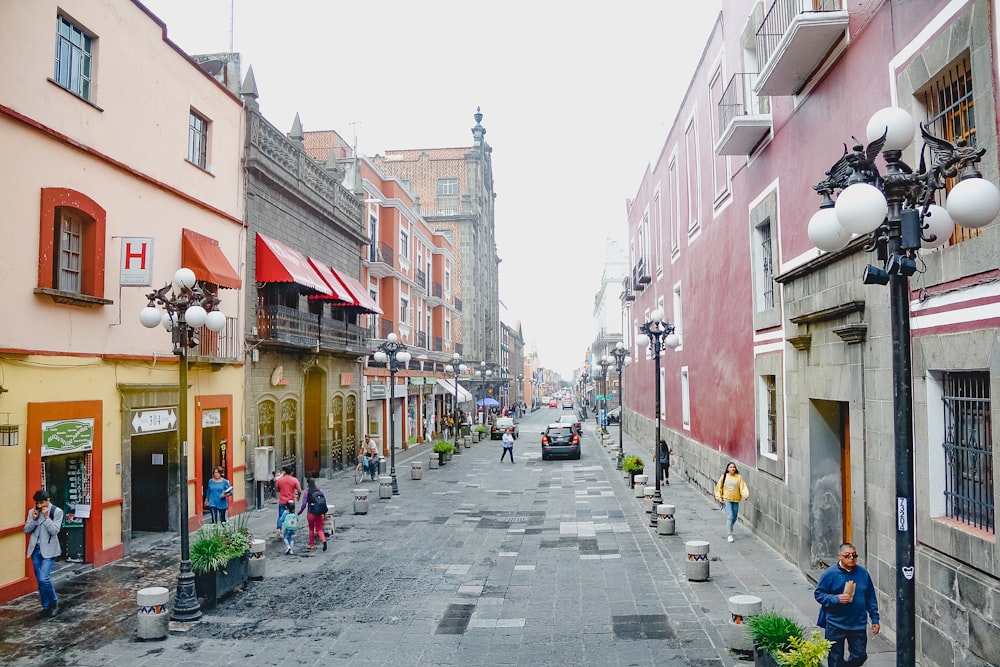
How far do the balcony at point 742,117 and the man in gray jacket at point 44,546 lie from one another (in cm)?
1323

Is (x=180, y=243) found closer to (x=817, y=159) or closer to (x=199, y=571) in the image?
(x=199, y=571)

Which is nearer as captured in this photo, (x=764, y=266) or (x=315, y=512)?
(x=315, y=512)

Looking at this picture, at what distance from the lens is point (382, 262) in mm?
31672

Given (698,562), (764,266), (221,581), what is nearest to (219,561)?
(221,581)

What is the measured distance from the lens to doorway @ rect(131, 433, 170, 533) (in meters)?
16.2

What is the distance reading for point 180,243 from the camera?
642 inches

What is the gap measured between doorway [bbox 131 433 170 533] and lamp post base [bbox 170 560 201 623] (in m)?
6.98

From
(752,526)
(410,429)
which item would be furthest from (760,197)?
(410,429)

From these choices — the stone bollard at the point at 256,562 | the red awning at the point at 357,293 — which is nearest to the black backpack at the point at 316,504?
the stone bollard at the point at 256,562

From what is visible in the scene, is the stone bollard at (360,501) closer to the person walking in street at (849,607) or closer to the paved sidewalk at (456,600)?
the paved sidewalk at (456,600)

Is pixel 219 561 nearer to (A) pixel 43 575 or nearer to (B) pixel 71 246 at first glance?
(A) pixel 43 575

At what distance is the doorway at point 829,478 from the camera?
11.1m

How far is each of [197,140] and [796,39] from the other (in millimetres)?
13584

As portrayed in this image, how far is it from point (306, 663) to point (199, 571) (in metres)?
2.90
